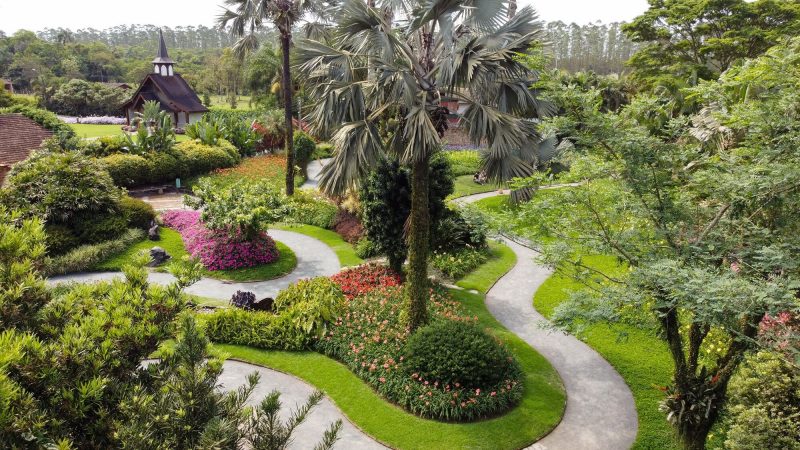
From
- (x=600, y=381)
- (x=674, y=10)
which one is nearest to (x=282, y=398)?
(x=600, y=381)

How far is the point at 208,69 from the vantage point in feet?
241

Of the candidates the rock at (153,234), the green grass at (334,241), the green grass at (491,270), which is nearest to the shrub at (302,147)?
the green grass at (334,241)

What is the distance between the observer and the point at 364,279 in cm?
1415

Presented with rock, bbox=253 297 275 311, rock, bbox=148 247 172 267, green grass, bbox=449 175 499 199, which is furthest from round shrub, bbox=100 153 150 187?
green grass, bbox=449 175 499 199

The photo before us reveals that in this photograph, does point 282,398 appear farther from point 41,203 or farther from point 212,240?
point 41,203

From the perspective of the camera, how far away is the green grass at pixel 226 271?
50.1 feet

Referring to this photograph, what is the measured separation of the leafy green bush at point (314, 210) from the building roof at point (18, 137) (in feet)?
34.8

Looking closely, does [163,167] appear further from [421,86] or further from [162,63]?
[162,63]

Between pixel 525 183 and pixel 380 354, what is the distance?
4878mm

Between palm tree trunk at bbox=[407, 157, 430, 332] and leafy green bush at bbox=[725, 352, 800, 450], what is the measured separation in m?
5.63

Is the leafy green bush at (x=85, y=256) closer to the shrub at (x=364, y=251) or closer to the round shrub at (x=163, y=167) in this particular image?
the shrub at (x=364, y=251)

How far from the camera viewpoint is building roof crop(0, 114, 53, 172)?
2041cm

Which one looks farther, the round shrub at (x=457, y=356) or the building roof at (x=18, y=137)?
the building roof at (x=18, y=137)

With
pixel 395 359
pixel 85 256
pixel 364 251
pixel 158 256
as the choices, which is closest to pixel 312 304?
pixel 395 359
